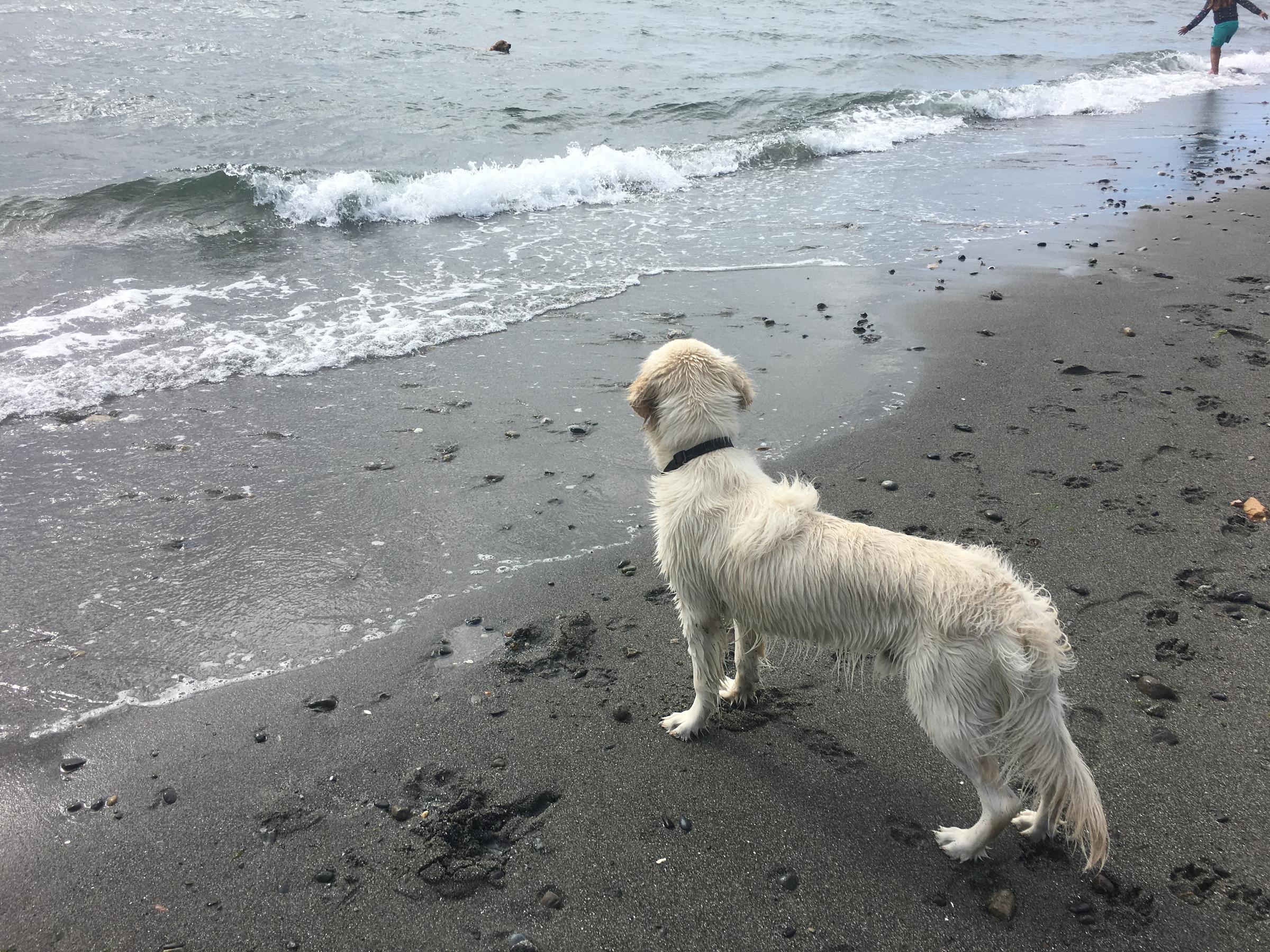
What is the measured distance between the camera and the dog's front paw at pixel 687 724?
3.76 meters

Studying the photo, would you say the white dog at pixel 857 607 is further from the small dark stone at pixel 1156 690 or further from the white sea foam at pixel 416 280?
the white sea foam at pixel 416 280

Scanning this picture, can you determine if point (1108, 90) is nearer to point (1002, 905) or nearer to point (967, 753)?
point (967, 753)

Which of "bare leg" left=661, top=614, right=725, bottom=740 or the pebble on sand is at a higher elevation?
"bare leg" left=661, top=614, right=725, bottom=740

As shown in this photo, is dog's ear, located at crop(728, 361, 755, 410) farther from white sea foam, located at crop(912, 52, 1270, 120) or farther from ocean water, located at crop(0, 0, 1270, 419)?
white sea foam, located at crop(912, 52, 1270, 120)

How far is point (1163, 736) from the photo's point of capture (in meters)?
3.51

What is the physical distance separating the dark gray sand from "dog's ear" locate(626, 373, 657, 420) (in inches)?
55.1

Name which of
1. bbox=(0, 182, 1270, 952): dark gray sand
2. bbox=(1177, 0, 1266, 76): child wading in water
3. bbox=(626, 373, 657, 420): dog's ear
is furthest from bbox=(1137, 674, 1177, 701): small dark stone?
bbox=(1177, 0, 1266, 76): child wading in water

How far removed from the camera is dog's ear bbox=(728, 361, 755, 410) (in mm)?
3748

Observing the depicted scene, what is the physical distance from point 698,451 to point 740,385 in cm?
41

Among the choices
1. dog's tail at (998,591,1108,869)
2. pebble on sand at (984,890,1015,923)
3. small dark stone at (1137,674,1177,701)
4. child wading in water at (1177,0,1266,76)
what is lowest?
pebble on sand at (984,890,1015,923)

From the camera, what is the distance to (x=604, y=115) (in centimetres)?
1972

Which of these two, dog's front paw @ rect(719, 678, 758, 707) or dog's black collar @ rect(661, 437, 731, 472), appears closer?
dog's black collar @ rect(661, 437, 731, 472)

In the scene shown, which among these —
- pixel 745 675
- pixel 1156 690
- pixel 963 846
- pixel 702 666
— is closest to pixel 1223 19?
pixel 1156 690

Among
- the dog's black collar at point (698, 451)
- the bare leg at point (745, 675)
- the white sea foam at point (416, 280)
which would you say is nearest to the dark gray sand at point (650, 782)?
the bare leg at point (745, 675)
